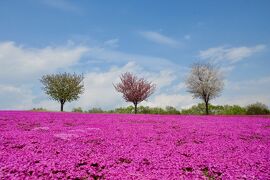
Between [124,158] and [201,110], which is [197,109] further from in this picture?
[124,158]

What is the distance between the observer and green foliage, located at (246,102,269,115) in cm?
5583

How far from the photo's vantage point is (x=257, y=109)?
56094 mm

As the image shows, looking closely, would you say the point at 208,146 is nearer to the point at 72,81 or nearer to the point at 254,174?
the point at 254,174

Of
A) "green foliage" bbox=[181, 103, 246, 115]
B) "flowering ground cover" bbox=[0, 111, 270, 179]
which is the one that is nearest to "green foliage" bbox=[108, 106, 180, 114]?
"green foliage" bbox=[181, 103, 246, 115]

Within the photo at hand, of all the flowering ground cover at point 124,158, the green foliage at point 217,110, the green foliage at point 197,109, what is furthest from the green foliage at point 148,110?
the flowering ground cover at point 124,158

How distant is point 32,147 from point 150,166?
16.8 feet

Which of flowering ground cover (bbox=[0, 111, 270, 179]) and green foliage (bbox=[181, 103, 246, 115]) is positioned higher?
green foliage (bbox=[181, 103, 246, 115])

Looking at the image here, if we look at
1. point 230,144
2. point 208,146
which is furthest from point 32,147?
point 230,144

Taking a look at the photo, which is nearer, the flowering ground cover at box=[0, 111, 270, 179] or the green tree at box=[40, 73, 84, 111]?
the flowering ground cover at box=[0, 111, 270, 179]

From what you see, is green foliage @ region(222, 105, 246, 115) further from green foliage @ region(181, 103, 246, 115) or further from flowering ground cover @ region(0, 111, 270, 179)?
flowering ground cover @ region(0, 111, 270, 179)

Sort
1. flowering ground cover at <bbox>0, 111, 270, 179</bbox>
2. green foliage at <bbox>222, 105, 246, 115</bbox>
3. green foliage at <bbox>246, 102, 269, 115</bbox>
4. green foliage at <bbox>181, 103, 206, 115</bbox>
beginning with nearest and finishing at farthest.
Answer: flowering ground cover at <bbox>0, 111, 270, 179</bbox> < green foliage at <bbox>246, 102, 269, 115</bbox> < green foliage at <bbox>222, 105, 246, 115</bbox> < green foliage at <bbox>181, 103, 206, 115</bbox>

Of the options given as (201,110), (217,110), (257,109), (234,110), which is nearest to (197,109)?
(201,110)

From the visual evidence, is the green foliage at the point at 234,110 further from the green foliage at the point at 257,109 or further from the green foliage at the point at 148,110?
the green foliage at the point at 148,110

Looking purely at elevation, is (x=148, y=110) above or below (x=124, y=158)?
above
